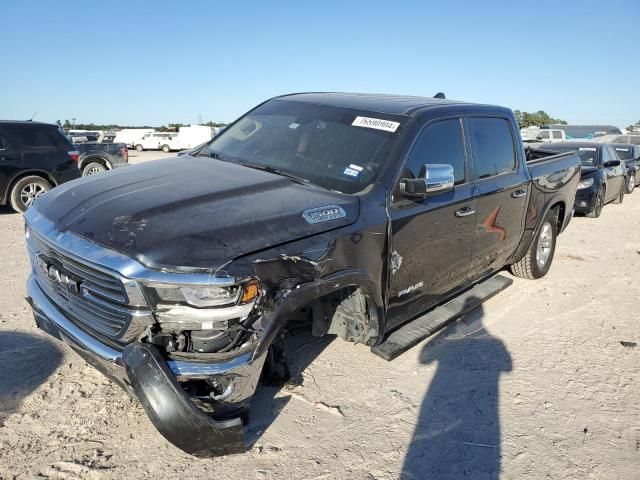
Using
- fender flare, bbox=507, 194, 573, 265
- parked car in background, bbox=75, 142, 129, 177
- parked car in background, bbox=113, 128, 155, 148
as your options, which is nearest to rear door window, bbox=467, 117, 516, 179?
fender flare, bbox=507, 194, 573, 265

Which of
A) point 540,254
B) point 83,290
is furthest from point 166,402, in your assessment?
point 540,254

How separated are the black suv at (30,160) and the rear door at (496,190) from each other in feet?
27.5

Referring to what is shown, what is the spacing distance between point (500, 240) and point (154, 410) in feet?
11.8

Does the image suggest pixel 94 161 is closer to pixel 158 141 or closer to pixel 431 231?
pixel 431 231

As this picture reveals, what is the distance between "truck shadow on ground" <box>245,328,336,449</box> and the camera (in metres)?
2.87

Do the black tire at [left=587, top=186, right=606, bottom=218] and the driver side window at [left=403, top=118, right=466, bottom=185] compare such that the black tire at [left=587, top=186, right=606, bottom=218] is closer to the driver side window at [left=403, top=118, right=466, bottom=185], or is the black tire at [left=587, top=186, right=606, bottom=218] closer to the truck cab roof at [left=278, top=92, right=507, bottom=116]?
the truck cab roof at [left=278, top=92, right=507, bottom=116]

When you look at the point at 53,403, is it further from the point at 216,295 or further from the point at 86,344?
the point at 216,295

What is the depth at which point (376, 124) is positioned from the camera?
3.53 m

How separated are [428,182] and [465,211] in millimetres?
836

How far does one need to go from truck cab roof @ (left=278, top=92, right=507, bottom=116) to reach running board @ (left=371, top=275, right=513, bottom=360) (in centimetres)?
168

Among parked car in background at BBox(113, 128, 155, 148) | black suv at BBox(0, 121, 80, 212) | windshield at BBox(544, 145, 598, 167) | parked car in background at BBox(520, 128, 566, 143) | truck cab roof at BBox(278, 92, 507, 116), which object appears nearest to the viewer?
truck cab roof at BBox(278, 92, 507, 116)

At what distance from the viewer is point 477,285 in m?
5.06

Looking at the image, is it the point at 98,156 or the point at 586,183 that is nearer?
the point at 586,183

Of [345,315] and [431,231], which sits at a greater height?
[431,231]
